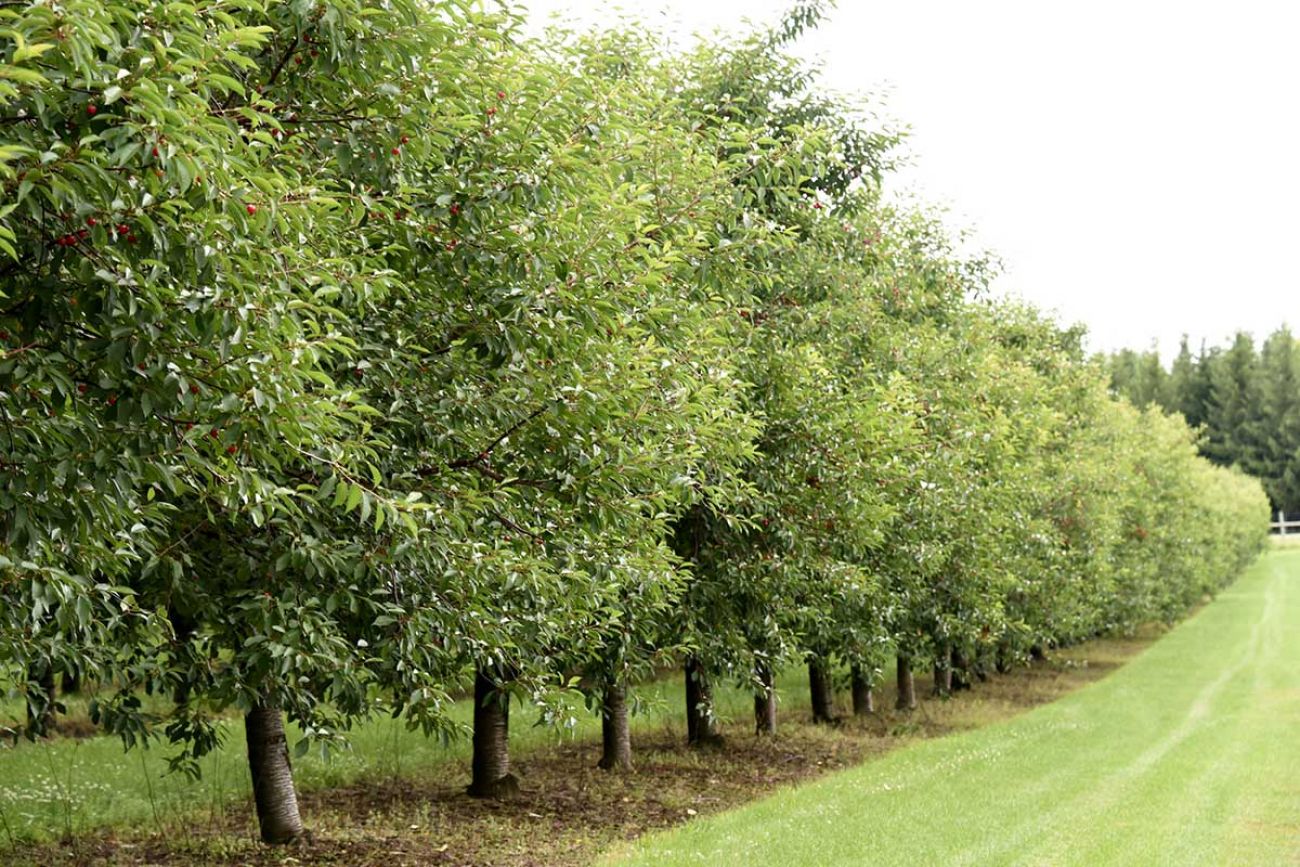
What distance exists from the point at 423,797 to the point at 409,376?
763 centimetres

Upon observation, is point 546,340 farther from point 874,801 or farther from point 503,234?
point 874,801

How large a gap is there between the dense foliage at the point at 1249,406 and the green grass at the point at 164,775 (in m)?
106

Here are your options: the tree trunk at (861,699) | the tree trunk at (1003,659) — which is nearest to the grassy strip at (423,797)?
the tree trunk at (861,699)

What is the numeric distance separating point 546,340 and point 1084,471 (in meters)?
22.8

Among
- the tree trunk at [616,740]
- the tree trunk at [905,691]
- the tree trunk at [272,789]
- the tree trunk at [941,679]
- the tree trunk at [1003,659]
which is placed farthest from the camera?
the tree trunk at [1003,659]

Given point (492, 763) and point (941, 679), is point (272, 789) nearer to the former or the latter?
point (492, 763)

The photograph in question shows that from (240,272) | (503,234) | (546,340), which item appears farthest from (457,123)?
(240,272)

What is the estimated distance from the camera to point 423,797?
1500 centimetres

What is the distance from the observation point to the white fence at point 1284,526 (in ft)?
370

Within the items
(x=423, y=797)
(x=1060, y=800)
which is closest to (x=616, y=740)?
(x=423, y=797)

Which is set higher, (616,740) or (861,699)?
(616,740)

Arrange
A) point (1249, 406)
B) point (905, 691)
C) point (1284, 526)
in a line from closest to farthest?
1. point (905, 691)
2. point (1284, 526)
3. point (1249, 406)

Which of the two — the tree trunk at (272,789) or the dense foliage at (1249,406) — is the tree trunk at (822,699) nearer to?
the tree trunk at (272,789)

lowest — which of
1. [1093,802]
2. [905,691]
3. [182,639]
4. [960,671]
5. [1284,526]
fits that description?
[1093,802]
